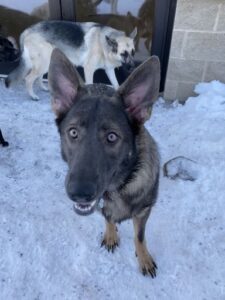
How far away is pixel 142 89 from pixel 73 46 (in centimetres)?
312

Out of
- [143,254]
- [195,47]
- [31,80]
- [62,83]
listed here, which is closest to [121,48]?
[195,47]

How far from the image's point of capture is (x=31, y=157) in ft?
11.3

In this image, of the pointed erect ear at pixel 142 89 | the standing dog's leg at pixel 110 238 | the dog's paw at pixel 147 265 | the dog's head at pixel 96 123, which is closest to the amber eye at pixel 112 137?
the dog's head at pixel 96 123

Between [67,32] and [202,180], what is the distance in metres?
2.94

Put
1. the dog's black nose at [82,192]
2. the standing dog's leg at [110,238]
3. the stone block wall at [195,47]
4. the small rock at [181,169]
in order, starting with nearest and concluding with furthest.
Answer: the dog's black nose at [82,192]
the standing dog's leg at [110,238]
the small rock at [181,169]
the stone block wall at [195,47]

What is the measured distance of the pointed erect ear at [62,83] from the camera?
1.74 m

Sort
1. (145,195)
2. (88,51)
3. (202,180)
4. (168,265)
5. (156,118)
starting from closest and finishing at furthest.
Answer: (145,195)
(168,265)
(202,180)
(156,118)
(88,51)

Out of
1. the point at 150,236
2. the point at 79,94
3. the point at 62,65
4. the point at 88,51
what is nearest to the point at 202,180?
the point at 150,236

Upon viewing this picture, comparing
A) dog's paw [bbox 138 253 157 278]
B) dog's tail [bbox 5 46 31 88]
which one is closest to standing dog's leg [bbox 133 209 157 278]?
dog's paw [bbox 138 253 157 278]

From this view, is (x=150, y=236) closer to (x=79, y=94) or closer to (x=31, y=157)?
(x=79, y=94)

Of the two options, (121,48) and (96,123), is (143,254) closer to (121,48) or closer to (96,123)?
(96,123)

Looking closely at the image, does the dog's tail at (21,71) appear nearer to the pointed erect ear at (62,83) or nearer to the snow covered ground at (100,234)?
the snow covered ground at (100,234)

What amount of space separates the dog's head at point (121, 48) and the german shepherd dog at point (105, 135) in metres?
2.60

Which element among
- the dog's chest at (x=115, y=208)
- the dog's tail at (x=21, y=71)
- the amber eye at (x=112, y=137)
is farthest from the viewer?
the dog's tail at (x=21, y=71)
